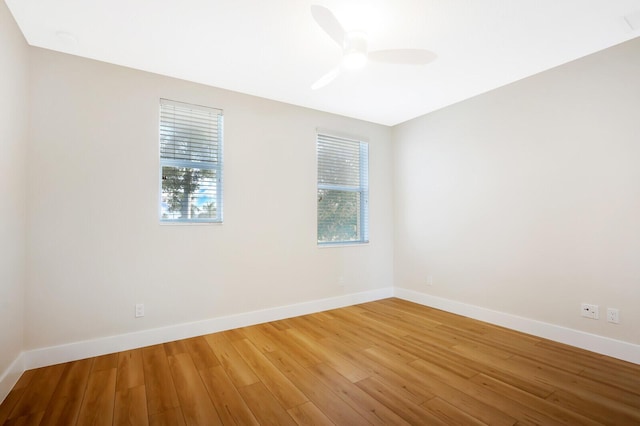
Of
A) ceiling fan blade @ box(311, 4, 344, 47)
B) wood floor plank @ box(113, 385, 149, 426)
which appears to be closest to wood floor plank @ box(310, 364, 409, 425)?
wood floor plank @ box(113, 385, 149, 426)

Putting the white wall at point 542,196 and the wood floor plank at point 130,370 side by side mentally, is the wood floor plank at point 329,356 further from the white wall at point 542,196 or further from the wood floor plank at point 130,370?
the white wall at point 542,196

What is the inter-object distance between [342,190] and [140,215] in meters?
2.42

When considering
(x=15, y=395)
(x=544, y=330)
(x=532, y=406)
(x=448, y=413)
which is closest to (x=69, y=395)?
(x=15, y=395)

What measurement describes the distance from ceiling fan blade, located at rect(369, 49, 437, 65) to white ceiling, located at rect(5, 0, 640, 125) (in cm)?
5

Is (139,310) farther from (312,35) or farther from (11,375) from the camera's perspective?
(312,35)

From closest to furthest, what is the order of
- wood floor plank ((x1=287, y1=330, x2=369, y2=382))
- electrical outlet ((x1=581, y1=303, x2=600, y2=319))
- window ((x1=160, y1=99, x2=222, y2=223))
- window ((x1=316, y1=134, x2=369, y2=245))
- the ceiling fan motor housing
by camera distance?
the ceiling fan motor housing
wood floor plank ((x1=287, y1=330, x2=369, y2=382))
electrical outlet ((x1=581, y1=303, x2=600, y2=319))
window ((x1=160, y1=99, x2=222, y2=223))
window ((x1=316, y1=134, x2=369, y2=245))

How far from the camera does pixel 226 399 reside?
1894mm

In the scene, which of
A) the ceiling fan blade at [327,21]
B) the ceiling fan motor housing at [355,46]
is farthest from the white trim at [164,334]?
the ceiling fan blade at [327,21]

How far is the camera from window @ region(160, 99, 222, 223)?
287 cm

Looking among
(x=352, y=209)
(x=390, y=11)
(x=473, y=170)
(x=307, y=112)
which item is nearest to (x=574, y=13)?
(x=390, y=11)

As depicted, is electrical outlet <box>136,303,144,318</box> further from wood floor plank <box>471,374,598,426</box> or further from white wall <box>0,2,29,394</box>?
wood floor plank <box>471,374,598,426</box>

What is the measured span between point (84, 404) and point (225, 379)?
84 cm

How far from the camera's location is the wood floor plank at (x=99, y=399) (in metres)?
1.71

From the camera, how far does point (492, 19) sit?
81.7 inches
